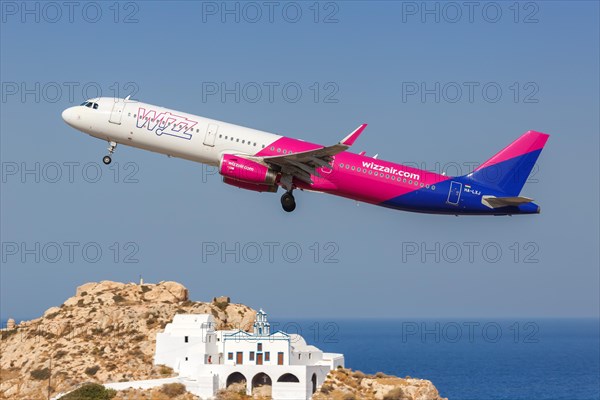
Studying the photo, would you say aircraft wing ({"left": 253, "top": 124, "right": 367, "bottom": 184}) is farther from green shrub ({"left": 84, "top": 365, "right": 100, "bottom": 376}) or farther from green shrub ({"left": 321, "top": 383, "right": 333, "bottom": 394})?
green shrub ({"left": 84, "top": 365, "right": 100, "bottom": 376})

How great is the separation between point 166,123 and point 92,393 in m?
59.4

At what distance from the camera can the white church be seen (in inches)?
5595

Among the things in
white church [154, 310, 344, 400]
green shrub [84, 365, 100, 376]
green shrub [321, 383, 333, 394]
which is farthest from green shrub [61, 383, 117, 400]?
green shrub [321, 383, 333, 394]

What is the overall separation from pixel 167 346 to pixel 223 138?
69809mm

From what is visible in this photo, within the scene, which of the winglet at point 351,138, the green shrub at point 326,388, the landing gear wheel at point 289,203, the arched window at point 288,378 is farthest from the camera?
the green shrub at point 326,388

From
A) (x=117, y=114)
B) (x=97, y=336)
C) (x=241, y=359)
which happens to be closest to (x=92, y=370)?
(x=97, y=336)

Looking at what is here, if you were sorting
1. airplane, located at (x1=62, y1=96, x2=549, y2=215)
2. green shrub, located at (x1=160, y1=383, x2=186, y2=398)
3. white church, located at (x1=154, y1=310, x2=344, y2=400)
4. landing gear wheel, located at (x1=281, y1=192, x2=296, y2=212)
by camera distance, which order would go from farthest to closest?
1. white church, located at (x1=154, y1=310, x2=344, y2=400)
2. green shrub, located at (x1=160, y1=383, x2=186, y2=398)
3. landing gear wheel, located at (x1=281, y1=192, x2=296, y2=212)
4. airplane, located at (x1=62, y1=96, x2=549, y2=215)

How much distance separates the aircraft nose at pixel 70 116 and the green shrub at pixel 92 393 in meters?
52.5

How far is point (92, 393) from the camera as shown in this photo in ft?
450

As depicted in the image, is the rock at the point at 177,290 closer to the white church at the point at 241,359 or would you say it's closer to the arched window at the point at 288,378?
the white church at the point at 241,359

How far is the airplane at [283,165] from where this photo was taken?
87.1 metres

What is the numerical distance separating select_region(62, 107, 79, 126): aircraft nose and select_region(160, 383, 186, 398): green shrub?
5323cm

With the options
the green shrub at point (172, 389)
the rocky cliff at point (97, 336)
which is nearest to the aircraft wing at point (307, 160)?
the green shrub at point (172, 389)

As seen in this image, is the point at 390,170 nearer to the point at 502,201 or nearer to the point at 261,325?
the point at 502,201
